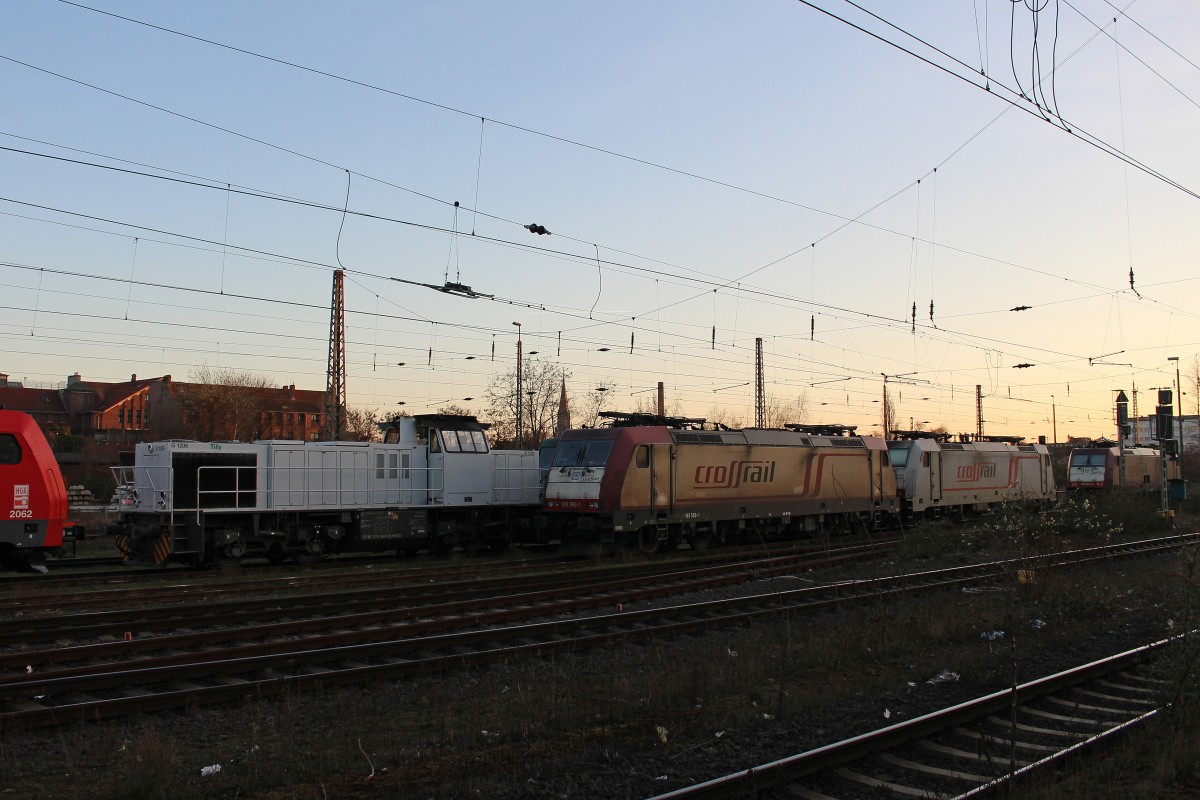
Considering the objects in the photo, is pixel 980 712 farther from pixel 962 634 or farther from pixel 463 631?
pixel 463 631

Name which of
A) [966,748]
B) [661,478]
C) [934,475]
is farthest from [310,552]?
[934,475]

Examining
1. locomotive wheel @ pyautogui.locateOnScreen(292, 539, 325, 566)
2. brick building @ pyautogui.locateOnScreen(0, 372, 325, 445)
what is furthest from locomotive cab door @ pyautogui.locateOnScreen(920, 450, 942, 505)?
brick building @ pyautogui.locateOnScreen(0, 372, 325, 445)

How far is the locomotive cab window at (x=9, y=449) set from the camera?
17.9 metres

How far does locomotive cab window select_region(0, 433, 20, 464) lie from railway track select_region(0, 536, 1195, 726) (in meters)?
8.27

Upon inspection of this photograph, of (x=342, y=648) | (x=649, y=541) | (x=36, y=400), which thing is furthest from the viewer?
(x=36, y=400)

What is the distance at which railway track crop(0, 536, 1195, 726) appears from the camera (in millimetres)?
9062

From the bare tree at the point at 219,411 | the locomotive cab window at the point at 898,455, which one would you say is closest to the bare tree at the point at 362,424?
the bare tree at the point at 219,411

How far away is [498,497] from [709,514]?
6.20 m

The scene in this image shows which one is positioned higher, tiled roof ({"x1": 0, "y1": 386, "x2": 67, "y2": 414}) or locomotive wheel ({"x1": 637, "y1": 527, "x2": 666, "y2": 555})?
tiled roof ({"x1": 0, "y1": 386, "x2": 67, "y2": 414})

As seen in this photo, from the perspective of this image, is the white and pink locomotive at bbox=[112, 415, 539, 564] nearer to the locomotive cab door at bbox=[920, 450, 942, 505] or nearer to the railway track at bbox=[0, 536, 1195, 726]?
the railway track at bbox=[0, 536, 1195, 726]

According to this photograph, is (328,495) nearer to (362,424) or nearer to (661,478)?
(661,478)

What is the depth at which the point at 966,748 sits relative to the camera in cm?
762

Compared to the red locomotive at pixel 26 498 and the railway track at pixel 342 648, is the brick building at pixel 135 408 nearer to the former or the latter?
the red locomotive at pixel 26 498

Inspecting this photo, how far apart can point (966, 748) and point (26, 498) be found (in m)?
17.8
